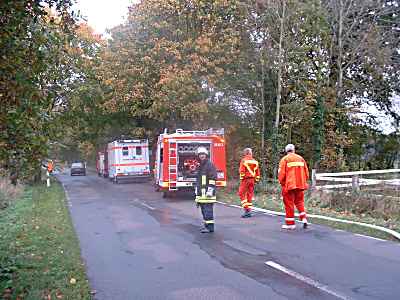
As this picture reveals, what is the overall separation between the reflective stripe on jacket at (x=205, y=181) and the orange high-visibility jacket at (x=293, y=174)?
1.58 meters

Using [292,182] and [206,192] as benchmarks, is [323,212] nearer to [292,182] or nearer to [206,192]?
[292,182]

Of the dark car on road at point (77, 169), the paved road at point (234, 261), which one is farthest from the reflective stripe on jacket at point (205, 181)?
the dark car on road at point (77, 169)

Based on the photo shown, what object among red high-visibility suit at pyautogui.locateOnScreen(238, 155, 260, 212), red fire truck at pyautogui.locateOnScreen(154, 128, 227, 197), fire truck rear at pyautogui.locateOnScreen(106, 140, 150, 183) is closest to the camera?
red high-visibility suit at pyautogui.locateOnScreen(238, 155, 260, 212)

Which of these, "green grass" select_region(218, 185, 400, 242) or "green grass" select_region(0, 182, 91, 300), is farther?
"green grass" select_region(218, 185, 400, 242)

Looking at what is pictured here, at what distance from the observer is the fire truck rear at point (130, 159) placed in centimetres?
3472

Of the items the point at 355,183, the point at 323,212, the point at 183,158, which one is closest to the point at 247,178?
the point at 323,212

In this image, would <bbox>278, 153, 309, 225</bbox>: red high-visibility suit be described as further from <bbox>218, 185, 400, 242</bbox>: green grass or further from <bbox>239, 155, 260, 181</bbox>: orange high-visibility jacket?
<bbox>239, 155, 260, 181</bbox>: orange high-visibility jacket

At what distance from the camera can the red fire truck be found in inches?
774

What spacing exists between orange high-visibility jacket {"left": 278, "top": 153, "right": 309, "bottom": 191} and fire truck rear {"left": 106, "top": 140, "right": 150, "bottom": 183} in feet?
81.8

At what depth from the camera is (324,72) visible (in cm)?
2725

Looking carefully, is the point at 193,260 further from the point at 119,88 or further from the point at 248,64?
the point at 119,88

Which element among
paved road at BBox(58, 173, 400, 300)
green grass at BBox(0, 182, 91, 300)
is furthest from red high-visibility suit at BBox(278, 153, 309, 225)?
green grass at BBox(0, 182, 91, 300)

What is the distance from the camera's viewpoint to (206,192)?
10789 millimetres

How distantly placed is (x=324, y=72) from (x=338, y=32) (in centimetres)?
247
